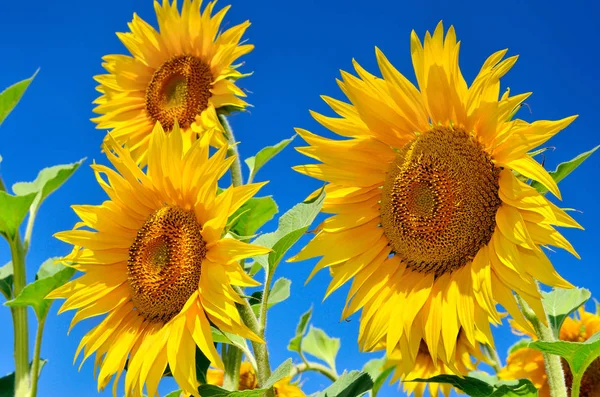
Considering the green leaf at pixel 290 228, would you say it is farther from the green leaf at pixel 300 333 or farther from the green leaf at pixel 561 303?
the green leaf at pixel 300 333

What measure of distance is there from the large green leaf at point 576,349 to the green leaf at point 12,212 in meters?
2.79

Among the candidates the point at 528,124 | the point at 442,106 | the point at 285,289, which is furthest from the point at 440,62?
the point at 285,289

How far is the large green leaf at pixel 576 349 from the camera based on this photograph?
6.58 ft

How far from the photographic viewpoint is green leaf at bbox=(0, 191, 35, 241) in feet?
12.1

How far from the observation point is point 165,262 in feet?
8.25

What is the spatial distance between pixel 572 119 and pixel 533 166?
0.17 metres

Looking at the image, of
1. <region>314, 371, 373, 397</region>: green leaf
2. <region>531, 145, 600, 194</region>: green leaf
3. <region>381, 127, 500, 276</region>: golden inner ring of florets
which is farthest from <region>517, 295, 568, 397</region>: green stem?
<region>314, 371, 373, 397</region>: green leaf

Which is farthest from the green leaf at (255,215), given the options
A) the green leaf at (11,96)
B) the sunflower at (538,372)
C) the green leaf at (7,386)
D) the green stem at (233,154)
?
the green leaf at (7,386)

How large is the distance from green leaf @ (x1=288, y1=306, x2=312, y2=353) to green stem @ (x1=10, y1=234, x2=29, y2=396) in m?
1.54

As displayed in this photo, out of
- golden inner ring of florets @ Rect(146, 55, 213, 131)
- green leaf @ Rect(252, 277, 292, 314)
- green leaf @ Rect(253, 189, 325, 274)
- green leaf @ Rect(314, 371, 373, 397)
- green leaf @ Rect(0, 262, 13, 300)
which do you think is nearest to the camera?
green leaf @ Rect(253, 189, 325, 274)

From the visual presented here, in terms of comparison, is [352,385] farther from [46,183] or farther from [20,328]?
[46,183]

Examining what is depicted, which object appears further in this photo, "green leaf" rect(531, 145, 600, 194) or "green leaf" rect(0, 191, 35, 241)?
"green leaf" rect(0, 191, 35, 241)

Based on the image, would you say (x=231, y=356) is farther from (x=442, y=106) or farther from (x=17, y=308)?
(x=17, y=308)

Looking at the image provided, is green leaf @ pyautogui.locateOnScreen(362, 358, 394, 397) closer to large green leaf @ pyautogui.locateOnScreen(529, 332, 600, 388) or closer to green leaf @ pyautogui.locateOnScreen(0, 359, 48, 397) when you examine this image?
large green leaf @ pyautogui.locateOnScreen(529, 332, 600, 388)
